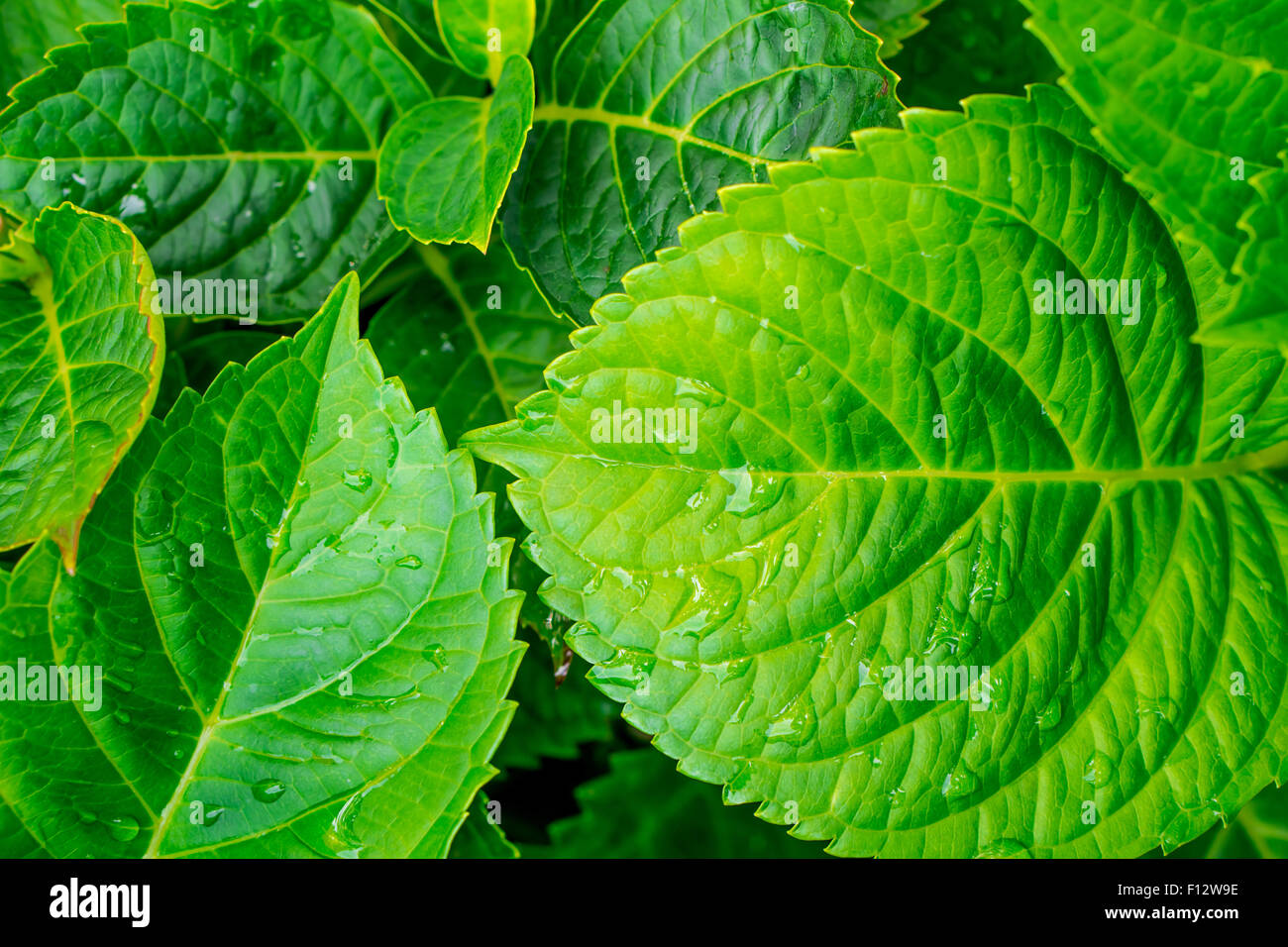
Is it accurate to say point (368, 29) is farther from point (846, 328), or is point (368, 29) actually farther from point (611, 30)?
point (846, 328)

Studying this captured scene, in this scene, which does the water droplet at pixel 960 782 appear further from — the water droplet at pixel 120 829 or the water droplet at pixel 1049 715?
the water droplet at pixel 120 829

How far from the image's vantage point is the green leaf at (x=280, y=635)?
0.82 m

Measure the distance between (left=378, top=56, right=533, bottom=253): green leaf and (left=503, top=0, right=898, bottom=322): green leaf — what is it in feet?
0.23

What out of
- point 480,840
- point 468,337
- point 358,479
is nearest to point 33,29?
point 468,337

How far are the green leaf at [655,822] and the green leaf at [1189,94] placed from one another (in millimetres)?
782

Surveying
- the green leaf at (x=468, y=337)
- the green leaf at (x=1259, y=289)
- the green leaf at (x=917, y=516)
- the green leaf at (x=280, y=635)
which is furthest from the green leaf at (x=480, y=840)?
the green leaf at (x=1259, y=289)

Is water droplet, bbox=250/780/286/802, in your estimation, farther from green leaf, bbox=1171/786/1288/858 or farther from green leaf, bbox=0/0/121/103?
green leaf, bbox=1171/786/1288/858

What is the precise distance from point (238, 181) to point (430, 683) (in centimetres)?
57

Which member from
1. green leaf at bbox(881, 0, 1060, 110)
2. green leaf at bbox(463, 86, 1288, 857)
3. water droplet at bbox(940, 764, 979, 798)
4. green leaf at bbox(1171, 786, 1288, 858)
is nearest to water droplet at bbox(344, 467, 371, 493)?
green leaf at bbox(463, 86, 1288, 857)

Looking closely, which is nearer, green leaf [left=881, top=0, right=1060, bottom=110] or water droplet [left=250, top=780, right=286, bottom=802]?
water droplet [left=250, top=780, right=286, bottom=802]

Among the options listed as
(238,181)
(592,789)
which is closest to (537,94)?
(238,181)

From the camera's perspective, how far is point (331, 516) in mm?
829

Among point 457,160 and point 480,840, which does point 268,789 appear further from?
point 457,160

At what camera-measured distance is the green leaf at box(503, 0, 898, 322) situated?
888mm
